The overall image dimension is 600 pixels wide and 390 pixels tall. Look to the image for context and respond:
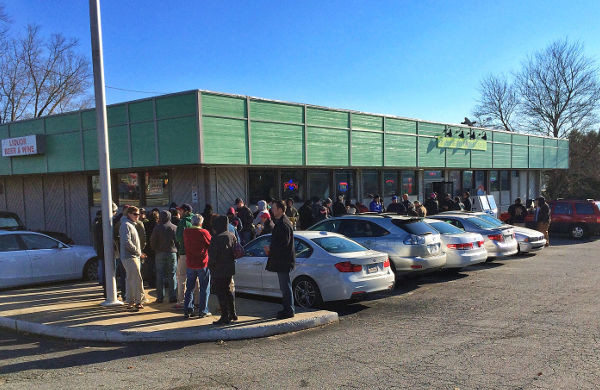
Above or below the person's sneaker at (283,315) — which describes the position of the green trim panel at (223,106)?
above

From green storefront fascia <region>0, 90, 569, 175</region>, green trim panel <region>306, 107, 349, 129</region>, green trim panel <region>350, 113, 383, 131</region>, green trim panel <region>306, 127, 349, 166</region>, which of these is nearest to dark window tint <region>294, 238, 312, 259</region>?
green storefront fascia <region>0, 90, 569, 175</region>

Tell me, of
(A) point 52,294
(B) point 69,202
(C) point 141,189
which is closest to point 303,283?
(A) point 52,294

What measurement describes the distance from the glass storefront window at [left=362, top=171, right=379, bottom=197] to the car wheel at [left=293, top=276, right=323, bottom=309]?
489 inches

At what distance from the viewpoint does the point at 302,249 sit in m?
8.98

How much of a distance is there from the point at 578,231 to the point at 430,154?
712 centimetres

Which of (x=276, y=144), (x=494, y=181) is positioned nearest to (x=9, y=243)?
(x=276, y=144)

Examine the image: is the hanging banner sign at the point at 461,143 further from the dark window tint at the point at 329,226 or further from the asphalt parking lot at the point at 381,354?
the asphalt parking lot at the point at 381,354

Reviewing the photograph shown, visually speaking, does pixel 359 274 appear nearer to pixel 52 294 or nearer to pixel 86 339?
pixel 86 339

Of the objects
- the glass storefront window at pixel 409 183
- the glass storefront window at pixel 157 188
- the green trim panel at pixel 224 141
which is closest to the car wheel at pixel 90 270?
the green trim panel at pixel 224 141

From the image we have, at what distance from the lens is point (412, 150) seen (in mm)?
21781

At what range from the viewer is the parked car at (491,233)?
13.2 metres

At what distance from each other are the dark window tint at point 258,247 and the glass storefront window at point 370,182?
1166 cm

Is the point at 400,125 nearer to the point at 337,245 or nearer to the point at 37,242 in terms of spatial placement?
the point at 337,245

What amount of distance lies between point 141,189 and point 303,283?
32.3ft
